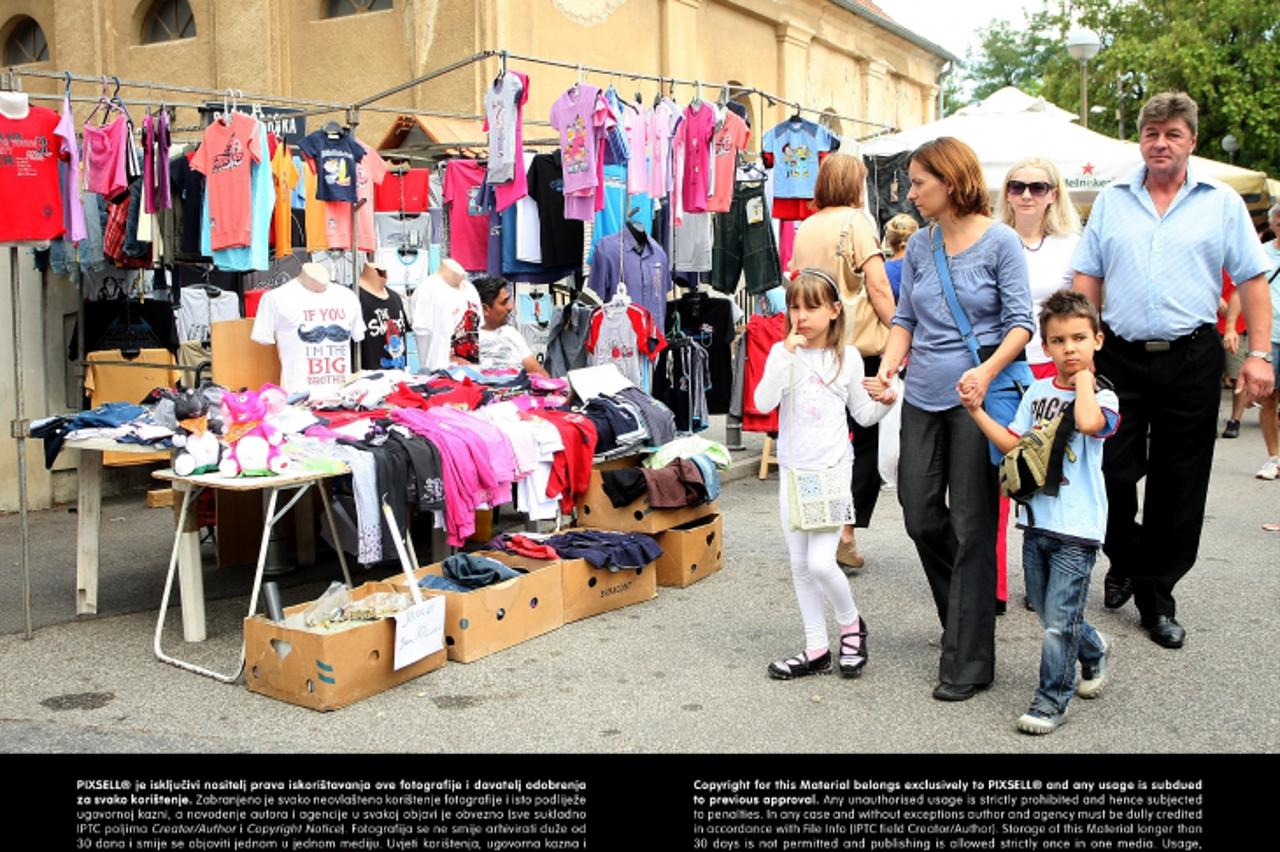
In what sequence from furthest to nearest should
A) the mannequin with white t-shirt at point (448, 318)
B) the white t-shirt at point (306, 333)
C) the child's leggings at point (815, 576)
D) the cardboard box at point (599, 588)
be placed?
the mannequin with white t-shirt at point (448, 318) → the white t-shirt at point (306, 333) → the cardboard box at point (599, 588) → the child's leggings at point (815, 576)

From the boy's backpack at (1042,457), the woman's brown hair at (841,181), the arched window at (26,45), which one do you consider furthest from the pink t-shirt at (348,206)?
the arched window at (26,45)

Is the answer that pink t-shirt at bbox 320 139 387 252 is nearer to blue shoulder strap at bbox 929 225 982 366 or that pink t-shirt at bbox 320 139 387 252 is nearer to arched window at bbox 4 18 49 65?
blue shoulder strap at bbox 929 225 982 366

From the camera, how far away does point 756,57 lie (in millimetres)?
21766

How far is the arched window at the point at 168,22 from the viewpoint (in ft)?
57.9

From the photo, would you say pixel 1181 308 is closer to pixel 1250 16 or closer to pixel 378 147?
pixel 378 147

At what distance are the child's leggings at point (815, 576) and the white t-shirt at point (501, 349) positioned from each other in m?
3.34

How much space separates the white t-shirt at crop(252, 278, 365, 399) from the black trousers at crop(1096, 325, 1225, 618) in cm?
411

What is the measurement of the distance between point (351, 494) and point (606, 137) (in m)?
4.24

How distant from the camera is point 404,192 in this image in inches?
490

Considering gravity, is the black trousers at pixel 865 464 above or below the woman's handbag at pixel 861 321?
below

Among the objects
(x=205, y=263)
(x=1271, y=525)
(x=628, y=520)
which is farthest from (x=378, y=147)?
(x=1271, y=525)

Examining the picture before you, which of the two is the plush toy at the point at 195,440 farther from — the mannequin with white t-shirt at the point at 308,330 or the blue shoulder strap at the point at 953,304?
the blue shoulder strap at the point at 953,304

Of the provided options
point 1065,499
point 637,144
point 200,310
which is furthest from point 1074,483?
point 200,310

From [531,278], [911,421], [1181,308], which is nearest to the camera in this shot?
[911,421]
